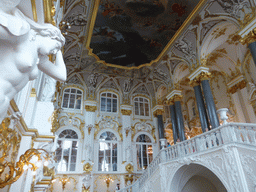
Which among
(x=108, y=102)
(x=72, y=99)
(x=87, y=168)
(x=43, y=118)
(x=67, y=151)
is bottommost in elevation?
(x=43, y=118)

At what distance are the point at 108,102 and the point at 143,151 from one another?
16.2 feet

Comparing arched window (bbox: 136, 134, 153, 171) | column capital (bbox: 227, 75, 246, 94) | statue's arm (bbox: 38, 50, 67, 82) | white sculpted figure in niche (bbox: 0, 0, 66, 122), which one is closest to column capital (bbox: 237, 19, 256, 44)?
column capital (bbox: 227, 75, 246, 94)

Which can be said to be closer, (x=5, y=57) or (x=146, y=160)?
(x=5, y=57)

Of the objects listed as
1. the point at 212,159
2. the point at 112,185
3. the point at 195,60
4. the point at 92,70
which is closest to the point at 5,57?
the point at 212,159

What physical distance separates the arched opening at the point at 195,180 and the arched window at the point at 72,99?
9363 mm

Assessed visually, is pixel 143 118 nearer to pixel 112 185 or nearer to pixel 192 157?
pixel 112 185

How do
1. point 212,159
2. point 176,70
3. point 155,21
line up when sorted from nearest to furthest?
point 212,159 → point 155,21 → point 176,70

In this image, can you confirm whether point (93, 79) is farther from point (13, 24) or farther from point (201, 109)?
point (13, 24)

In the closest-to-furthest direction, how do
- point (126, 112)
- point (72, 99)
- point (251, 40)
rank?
point (251, 40) < point (72, 99) < point (126, 112)

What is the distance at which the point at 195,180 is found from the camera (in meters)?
10.1

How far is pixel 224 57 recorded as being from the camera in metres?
13.9

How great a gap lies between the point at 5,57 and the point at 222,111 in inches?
224

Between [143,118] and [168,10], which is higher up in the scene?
[168,10]

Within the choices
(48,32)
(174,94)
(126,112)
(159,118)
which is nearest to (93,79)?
(126,112)
